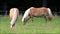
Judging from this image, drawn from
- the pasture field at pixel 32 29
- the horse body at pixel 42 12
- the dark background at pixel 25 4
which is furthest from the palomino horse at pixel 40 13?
the dark background at pixel 25 4

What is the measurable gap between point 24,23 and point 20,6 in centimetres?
1262

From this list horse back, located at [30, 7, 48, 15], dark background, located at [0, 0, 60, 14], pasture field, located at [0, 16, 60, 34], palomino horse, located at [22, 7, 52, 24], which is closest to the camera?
pasture field, located at [0, 16, 60, 34]

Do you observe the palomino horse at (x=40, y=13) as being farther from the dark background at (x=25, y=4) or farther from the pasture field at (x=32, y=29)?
the dark background at (x=25, y=4)

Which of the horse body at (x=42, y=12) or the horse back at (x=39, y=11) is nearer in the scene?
the horse body at (x=42, y=12)

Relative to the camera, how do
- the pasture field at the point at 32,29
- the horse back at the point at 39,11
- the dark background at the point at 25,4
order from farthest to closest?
the dark background at the point at 25,4
the horse back at the point at 39,11
the pasture field at the point at 32,29

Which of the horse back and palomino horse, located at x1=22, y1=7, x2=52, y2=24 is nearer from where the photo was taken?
palomino horse, located at x1=22, y1=7, x2=52, y2=24

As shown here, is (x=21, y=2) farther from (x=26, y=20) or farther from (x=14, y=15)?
(x=14, y=15)

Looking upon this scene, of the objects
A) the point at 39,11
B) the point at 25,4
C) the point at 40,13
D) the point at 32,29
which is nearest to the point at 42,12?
the point at 40,13

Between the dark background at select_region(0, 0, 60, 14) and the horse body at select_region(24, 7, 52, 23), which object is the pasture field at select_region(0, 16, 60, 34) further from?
the dark background at select_region(0, 0, 60, 14)

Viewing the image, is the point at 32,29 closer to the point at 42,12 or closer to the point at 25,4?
the point at 42,12

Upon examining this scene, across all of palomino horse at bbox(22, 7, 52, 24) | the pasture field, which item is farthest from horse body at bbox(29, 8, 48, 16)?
the pasture field

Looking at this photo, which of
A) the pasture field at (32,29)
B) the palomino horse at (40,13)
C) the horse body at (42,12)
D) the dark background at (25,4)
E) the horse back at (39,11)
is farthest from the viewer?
the dark background at (25,4)

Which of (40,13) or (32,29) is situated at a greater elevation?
(40,13)

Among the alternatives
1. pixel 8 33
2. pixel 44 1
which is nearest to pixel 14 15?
pixel 8 33
